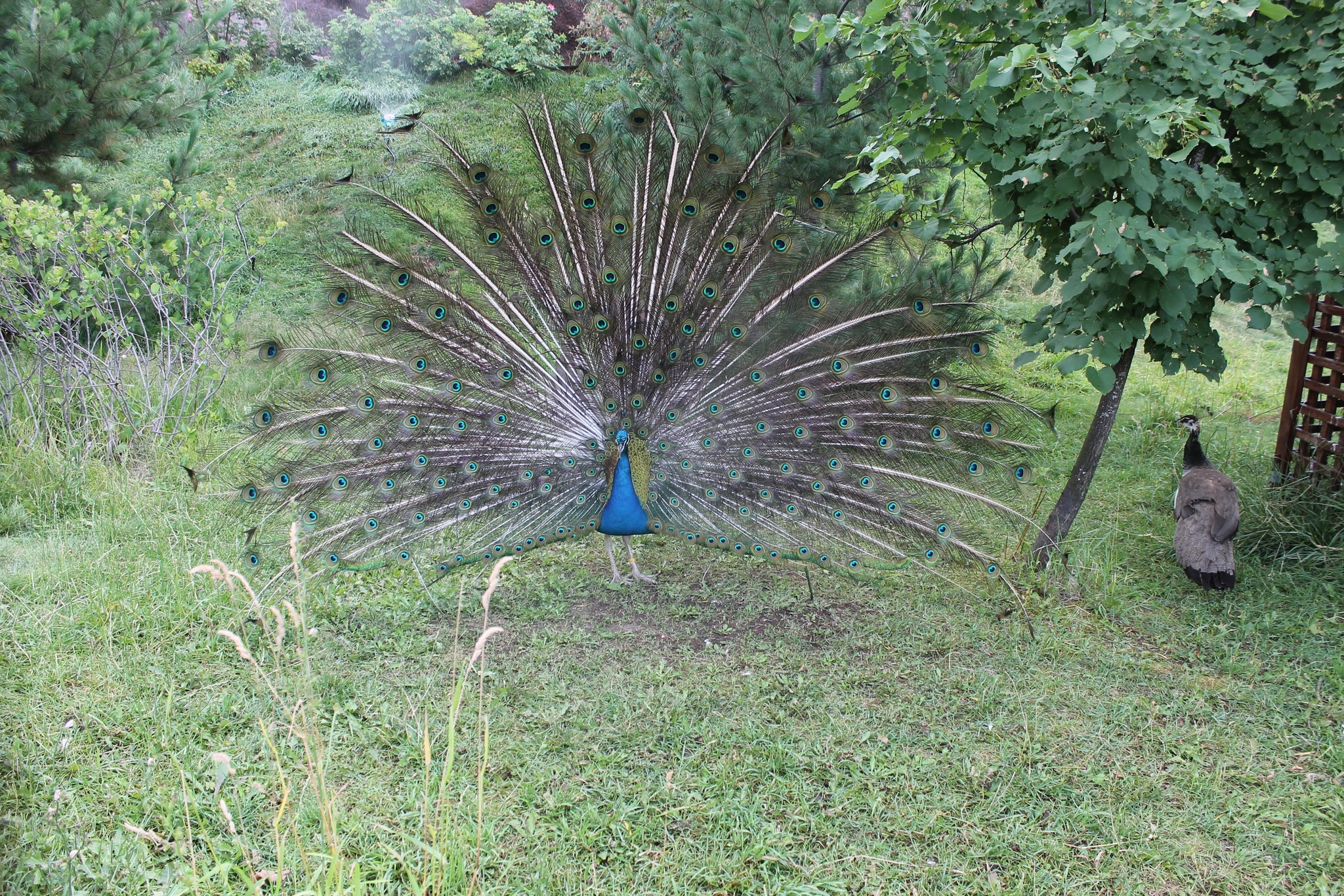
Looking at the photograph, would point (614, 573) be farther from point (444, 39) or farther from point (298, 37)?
point (298, 37)

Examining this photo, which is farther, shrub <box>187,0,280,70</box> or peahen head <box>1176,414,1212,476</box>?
shrub <box>187,0,280,70</box>

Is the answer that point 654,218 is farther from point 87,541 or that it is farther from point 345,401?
point 87,541

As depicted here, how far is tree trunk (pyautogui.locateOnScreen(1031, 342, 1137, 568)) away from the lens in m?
4.52

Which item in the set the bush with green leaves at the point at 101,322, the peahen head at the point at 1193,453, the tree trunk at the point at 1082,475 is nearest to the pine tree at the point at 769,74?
the tree trunk at the point at 1082,475

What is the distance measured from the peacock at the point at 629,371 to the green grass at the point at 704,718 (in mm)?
→ 490

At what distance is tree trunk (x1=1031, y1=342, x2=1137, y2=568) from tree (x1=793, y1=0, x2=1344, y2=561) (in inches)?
20.6

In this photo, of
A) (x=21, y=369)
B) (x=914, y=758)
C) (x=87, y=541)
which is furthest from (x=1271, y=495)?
(x=21, y=369)

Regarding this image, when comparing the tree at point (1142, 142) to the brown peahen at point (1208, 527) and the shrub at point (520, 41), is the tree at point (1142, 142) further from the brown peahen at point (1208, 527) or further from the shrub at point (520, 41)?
the shrub at point (520, 41)

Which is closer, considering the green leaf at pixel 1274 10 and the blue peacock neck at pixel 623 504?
the green leaf at pixel 1274 10

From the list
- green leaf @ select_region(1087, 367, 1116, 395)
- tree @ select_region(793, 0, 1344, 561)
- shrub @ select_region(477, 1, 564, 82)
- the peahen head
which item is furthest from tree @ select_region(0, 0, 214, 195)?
shrub @ select_region(477, 1, 564, 82)

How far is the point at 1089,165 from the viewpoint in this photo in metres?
3.56

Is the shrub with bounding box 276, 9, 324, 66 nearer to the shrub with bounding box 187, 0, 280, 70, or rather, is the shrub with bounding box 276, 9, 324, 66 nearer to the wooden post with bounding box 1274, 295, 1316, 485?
the shrub with bounding box 187, 0, 280, 70

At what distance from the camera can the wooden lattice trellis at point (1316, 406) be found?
16.0 ft

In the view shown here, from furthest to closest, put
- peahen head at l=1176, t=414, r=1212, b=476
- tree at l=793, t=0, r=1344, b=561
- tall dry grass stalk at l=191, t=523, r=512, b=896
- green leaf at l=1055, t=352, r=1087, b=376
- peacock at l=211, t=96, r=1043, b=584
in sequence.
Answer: peahen head at l=1176, t=414, r=1212, b=476 < peacock at l=211, t=96, r=1043, b=584 < green leaf at l=1055, t=352, r=1087, b=376 < tree at l=793, t=0, r=1344, b=561 < tall dry grass stalk at l=191, t=523, r=512, b=896
